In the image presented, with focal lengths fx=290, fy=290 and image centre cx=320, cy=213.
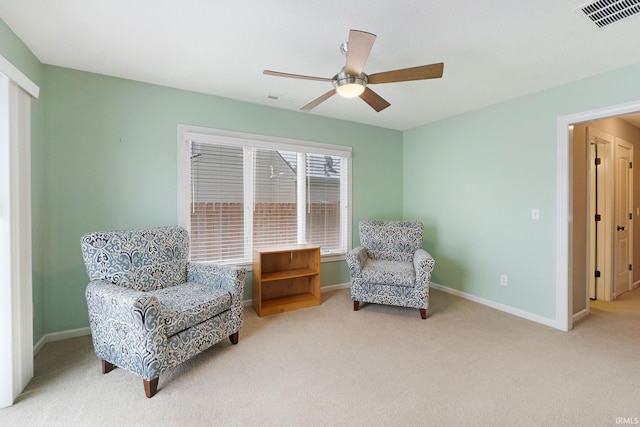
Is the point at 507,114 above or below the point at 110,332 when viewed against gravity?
above

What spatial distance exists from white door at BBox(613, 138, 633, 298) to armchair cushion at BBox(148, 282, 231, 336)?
15.9 ft

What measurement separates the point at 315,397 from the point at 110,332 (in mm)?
1439

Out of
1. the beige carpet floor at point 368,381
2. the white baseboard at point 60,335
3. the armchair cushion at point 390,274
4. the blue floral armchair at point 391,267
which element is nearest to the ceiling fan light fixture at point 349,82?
the blue floral armchair at point 391,267

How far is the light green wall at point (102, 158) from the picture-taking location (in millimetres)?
2539

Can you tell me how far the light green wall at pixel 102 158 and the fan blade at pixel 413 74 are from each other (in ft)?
6.13

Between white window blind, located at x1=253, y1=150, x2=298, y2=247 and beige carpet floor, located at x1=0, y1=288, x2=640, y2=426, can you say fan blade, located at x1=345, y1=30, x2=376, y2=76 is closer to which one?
white window blind, located at x1=253, y1=150, x2=298, y2=247

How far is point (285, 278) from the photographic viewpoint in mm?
3260

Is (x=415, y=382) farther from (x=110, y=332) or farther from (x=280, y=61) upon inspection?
(x=280, y=61)

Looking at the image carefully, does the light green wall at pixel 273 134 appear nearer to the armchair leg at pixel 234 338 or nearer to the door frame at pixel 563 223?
the door frame at pixel 563 223

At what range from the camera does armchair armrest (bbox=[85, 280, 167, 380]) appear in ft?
5.88

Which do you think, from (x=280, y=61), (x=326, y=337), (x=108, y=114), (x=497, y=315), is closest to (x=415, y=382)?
(x=326, y=337)

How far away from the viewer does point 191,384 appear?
1.95 meters

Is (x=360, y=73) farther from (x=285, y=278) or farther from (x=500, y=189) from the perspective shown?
(x=500, y=189)

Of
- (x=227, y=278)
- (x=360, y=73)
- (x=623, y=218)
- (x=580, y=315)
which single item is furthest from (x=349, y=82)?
(x=623, y=218)
